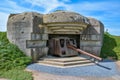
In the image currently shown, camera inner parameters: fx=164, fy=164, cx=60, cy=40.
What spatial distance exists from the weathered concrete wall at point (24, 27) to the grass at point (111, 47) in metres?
6.53

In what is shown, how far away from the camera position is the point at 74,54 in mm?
12234

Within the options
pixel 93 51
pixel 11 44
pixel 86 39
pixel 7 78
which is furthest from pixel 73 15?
pixel 7 78

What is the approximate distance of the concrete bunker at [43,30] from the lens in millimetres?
10703

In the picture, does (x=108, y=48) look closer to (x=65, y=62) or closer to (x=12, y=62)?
(x=65, y=62)

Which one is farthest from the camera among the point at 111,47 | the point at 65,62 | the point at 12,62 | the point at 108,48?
the point at 111,47

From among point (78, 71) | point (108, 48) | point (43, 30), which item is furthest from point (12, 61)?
point (108, 48)

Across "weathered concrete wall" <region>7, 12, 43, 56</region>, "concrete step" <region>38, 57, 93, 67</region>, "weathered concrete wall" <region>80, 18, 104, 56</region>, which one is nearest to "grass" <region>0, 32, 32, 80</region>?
"weathered concrete wall" <region>7, 12, 43, 56</region>

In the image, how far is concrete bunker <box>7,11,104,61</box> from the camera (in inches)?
421

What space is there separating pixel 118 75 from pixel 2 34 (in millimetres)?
8603

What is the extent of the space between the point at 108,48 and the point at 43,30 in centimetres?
681

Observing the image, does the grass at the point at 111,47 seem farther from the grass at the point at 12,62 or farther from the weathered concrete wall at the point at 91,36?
the grass at the point at 12,62

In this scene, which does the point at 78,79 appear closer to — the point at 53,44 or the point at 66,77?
the point at 66,77

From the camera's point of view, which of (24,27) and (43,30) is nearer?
(24,27)

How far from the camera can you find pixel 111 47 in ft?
50.0
